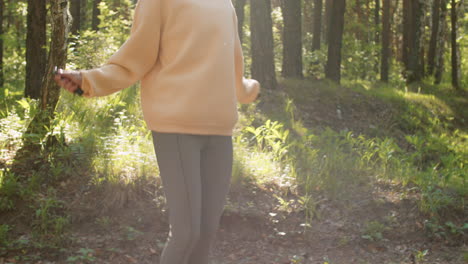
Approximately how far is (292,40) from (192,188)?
985 centimetres

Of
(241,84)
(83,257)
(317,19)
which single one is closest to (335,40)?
(317,19)

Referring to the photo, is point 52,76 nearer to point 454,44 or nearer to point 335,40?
point 335,40

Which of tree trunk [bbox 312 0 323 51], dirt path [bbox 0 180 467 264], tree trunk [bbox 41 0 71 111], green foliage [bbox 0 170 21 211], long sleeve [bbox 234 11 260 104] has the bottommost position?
dirt path [bbox 0 180 467 264]

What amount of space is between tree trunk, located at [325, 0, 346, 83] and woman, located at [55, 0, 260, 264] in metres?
10.8

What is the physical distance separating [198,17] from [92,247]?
2722 mm

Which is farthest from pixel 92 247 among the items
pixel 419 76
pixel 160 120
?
pixel 419 76

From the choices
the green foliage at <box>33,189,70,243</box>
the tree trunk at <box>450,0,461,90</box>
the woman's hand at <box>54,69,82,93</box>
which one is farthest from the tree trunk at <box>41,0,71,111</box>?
the tree trunk at <box>450,0,461,90</box>

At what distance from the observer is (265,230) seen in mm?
5000

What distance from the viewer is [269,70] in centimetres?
988

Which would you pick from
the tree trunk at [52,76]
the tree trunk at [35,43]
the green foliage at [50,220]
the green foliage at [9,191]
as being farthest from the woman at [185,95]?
the tree trunk at [35,43]

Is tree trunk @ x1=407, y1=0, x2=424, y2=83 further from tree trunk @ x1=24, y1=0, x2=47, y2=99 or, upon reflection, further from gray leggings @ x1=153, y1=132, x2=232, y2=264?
gray leggings @ x1=153, y1=132, x2=232, y2=264

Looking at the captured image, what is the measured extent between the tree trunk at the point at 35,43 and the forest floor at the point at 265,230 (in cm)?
484

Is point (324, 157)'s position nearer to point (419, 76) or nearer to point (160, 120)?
point (160, 120)

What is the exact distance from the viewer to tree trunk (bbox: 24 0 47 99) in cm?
888
